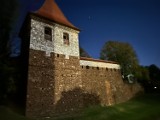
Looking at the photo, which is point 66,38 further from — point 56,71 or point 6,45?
point 6,45

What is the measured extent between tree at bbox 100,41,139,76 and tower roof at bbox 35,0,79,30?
14974 mm

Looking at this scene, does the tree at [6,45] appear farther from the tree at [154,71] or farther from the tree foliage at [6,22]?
the tree at [154,71]

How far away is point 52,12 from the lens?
19094 millimetres

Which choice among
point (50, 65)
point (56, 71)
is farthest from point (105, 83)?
point (50, 65)

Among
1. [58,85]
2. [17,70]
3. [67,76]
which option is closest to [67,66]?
[67,76]

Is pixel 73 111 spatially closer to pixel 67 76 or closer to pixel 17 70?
pixel 67 76

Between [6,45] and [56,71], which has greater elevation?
[6,45]

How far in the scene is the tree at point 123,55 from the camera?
3033cm

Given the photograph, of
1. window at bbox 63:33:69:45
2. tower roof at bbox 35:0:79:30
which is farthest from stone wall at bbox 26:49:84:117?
tower roof at bbox 35:0:79:30

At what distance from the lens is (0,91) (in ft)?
40.4

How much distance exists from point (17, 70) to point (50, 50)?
3809 mm

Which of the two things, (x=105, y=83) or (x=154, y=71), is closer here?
(x=105, y=83)

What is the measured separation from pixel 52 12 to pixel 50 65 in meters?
7.23

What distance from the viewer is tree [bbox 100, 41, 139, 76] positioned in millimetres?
30328
